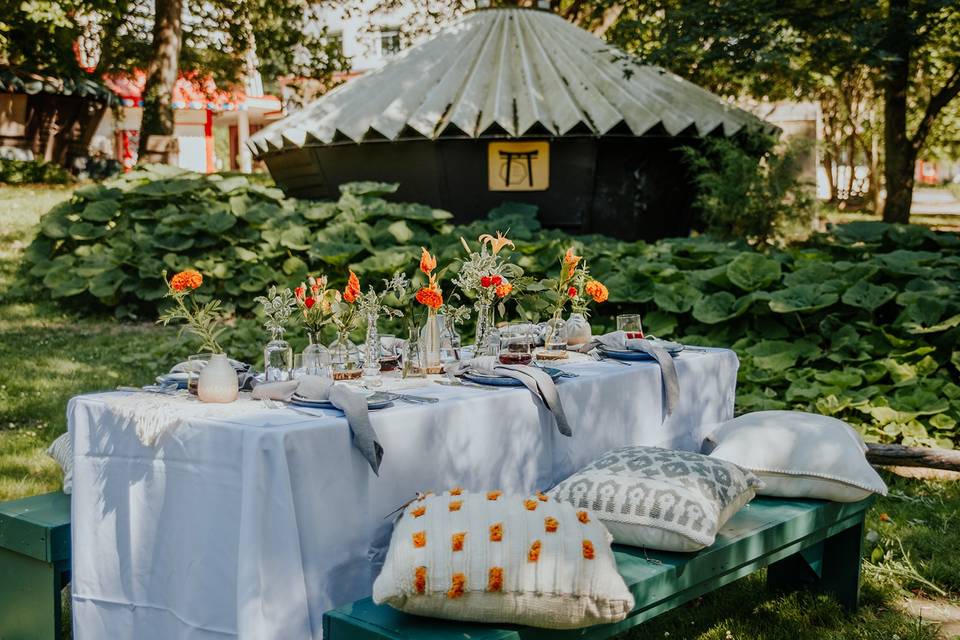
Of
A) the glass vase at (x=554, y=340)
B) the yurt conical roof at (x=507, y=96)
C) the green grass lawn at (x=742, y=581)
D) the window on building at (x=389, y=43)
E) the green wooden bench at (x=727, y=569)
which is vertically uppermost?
the window on building at (x=389, y=43)

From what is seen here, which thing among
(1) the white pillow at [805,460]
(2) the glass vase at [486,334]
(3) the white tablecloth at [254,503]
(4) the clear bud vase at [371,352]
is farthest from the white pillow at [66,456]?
(1) the white pillow at [805,460]

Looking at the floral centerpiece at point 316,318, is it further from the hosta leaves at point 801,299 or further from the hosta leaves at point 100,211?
the hosta leaves at point 100,211

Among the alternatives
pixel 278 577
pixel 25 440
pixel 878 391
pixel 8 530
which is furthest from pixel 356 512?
pixel 878 391

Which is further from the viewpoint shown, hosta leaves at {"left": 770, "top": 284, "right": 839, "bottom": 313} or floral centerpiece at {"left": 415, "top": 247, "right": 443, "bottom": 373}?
hosta leaves at {"left": 770, "top": 284, "right": 839, "bottom": 313}

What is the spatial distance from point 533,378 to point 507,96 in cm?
783

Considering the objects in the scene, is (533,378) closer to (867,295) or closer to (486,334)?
(486,334)

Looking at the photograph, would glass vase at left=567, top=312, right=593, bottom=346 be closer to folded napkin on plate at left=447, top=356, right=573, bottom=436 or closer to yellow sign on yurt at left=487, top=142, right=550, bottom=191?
folded napkin on plate at left=447, top=356, right=573, bottom=436

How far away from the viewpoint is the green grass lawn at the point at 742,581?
12.1ft

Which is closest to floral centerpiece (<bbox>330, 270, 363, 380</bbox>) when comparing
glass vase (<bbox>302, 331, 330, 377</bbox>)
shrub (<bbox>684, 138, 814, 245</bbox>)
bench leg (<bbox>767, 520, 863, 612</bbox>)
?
glass vase (<bbox>302, 331, 330, 377</bbox>)

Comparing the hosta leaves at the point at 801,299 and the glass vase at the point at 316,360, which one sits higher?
the glass vase at the point at 316,360

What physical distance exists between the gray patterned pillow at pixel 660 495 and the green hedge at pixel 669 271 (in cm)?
318

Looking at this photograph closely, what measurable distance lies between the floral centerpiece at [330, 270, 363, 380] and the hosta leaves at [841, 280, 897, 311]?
4.49 m

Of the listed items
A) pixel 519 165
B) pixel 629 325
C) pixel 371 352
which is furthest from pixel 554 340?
pixel 519 165

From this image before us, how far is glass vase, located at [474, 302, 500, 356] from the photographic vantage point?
3.80 metres
